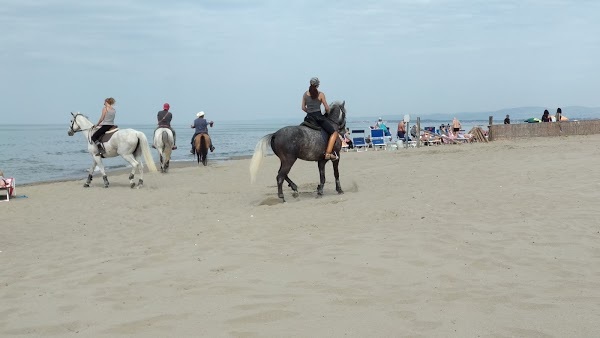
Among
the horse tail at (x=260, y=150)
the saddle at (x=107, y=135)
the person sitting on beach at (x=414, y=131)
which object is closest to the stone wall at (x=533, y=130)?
the person sitting on beach at (x=414, y=131)

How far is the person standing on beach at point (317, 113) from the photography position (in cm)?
1179

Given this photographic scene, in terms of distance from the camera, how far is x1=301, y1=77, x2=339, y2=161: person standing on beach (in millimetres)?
11789

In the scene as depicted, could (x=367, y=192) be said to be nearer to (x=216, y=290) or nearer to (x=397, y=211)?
(x=397, y=211)

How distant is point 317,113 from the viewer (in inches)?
469

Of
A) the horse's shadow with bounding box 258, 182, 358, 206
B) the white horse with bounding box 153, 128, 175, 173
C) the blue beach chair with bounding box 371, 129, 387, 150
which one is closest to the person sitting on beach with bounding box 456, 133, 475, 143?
the blue beach chair with bounding box 371, 129, 387, 150

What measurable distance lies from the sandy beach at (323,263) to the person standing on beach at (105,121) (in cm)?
319

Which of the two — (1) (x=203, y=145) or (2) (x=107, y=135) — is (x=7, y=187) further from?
(1) (x=203, y=145)

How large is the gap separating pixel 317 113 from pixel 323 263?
5.93 meters

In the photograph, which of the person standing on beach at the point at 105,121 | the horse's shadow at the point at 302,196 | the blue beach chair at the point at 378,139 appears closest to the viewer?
the horse's shadow at the point at 302,196

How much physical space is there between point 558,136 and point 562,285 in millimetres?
25533

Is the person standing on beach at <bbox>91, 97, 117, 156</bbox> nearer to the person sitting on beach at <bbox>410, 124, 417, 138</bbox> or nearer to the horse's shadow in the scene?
the horse's shadow

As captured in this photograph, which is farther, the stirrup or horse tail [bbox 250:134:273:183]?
the stirrup

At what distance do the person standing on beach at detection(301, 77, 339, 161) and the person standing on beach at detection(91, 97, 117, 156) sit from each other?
5599mm

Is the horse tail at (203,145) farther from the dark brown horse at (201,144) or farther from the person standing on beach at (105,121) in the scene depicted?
the person standing on beach at (105,121)
